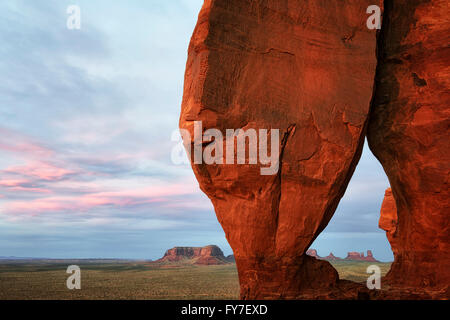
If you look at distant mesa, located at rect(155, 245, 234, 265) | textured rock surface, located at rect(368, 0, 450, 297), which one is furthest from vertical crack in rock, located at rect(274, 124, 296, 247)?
distant mesa, located at rect(155, 245, 234, 265)

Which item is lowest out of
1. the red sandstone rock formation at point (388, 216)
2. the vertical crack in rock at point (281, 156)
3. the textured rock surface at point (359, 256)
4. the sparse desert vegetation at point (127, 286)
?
the textured rock surface at point (359, 256)

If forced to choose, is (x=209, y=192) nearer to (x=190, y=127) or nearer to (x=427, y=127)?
(x=190, y=127)

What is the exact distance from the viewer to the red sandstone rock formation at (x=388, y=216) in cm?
1928

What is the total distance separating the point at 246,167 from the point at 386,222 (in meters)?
13.9

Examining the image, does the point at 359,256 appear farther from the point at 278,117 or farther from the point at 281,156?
the point at 278,117

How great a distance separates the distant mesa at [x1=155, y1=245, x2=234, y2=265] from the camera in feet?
221

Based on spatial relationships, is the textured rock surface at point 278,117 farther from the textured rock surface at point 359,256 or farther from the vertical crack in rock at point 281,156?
the textured rock surface at point 359,256

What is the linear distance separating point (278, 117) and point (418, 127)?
4866 mm

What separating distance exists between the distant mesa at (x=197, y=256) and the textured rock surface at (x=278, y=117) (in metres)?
58.1

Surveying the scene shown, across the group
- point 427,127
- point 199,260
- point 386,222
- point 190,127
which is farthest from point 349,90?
point 199,260

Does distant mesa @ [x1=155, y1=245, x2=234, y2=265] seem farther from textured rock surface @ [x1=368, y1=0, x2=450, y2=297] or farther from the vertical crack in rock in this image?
the vertical crack in rock

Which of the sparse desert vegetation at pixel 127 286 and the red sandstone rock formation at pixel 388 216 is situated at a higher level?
the red sandstone rock formation at pixel 388 216

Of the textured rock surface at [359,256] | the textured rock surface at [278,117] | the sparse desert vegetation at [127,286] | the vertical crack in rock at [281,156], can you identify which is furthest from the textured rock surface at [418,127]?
the textured rock surface at [359,256]

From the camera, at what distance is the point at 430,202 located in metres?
11.1
